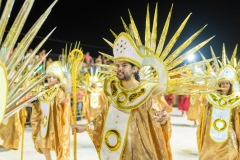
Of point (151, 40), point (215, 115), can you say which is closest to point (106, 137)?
point (151, 40)

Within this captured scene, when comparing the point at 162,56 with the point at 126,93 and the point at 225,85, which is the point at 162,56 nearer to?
the point at 126,93

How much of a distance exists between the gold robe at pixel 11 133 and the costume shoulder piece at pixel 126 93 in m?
4.01

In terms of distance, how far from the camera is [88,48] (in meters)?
15.3

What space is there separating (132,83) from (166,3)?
428 inches

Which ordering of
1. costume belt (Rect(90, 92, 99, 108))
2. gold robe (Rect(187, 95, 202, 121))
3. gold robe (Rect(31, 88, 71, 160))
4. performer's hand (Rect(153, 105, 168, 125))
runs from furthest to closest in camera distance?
gold robe (Rect(187, 95, 202, 121))
costume belt (Rect(90, 92, 99, 108))
gold robe (Rect(31, 88, 71, 160))
performer's hand (Rect(153, 105, 168, 125))

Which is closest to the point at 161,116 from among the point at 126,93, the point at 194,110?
the point at 126,93

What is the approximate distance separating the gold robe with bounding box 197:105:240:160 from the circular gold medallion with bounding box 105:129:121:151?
1.96 meters

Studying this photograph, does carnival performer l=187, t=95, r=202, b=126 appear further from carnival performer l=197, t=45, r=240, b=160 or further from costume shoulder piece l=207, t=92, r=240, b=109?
costume shoulder piece l=207, t=92, r=240, b=109

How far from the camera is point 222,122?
175 inches

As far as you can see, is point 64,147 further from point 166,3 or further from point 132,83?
point 166,3

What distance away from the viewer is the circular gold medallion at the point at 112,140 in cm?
291

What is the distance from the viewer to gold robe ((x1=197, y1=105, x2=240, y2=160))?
4.28 meters

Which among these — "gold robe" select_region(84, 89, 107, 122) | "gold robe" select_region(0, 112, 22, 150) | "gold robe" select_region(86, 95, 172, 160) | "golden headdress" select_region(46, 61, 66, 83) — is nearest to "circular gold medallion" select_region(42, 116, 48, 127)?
"golden headdress" select_region(46, 61, 66, 83)

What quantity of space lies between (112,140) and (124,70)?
2.07 ft
